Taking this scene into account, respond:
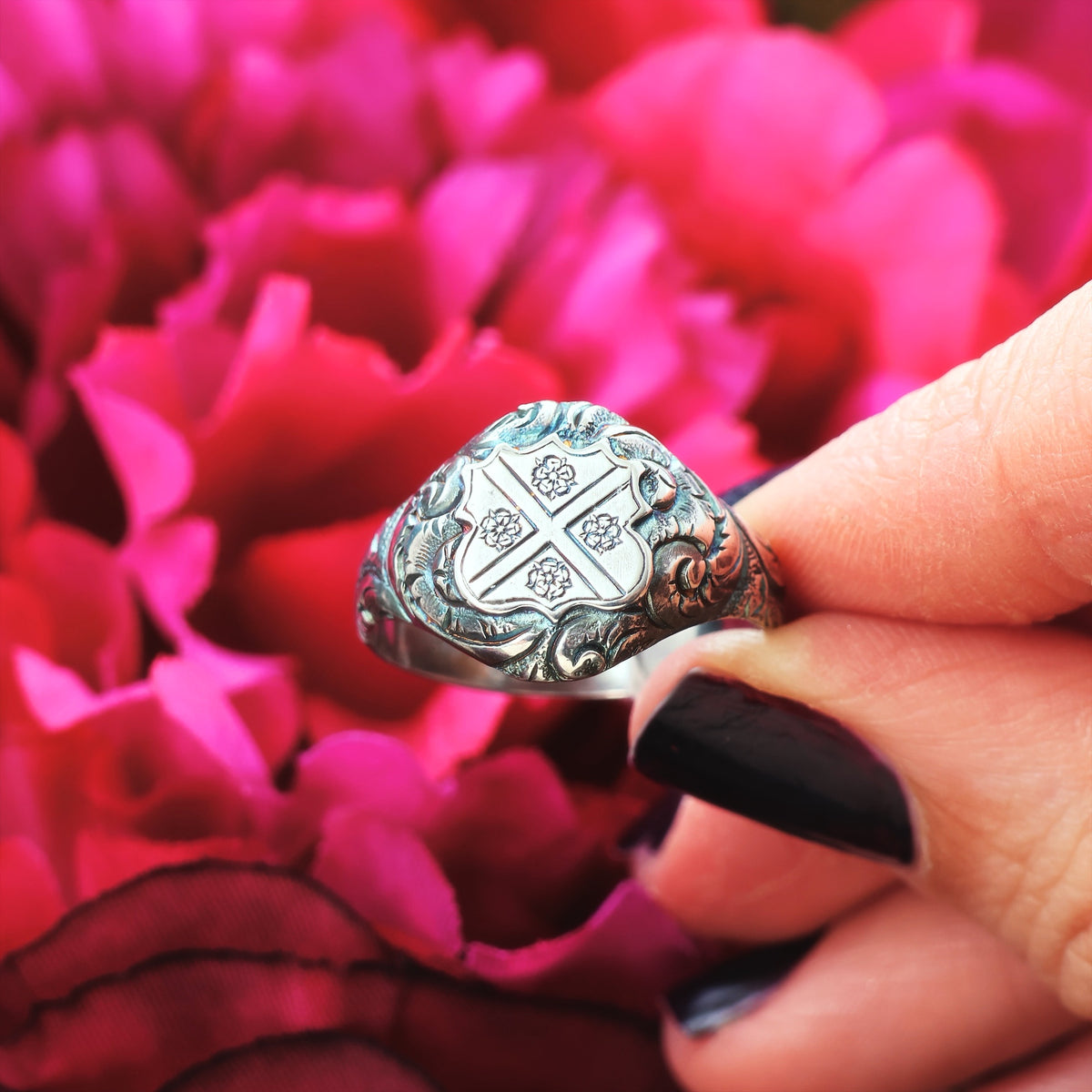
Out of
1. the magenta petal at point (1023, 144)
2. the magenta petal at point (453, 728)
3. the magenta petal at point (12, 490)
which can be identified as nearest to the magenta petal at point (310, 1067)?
the magenta petal at point (453, 728)

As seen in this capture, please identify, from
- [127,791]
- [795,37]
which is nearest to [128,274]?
[127,791]

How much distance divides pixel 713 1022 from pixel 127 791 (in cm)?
27

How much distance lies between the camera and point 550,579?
42cm

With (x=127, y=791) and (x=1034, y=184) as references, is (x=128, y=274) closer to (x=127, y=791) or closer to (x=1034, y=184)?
(x=127, y=791)

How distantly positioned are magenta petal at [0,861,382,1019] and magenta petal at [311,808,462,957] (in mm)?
20

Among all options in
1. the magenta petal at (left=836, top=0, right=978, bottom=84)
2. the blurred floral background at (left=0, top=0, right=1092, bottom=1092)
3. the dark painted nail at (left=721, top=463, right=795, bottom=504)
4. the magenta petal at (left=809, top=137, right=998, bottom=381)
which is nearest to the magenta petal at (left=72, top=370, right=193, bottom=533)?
the blurred floral background at (left=0, top=0, right=1092, bottom=1092)

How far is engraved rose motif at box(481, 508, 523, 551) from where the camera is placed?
43 centimetres

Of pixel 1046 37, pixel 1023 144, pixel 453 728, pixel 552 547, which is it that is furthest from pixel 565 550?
pixel 1046 37

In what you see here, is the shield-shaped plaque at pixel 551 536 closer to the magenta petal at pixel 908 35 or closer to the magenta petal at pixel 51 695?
the magenta petal at pixel 51 695

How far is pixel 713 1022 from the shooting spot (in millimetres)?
534

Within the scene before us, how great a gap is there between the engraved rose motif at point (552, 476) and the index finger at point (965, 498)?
3.7 inches

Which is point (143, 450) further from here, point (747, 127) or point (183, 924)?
point (747, 127)

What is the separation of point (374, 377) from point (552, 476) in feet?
0.34

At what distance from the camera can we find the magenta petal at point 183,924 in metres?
0.44
